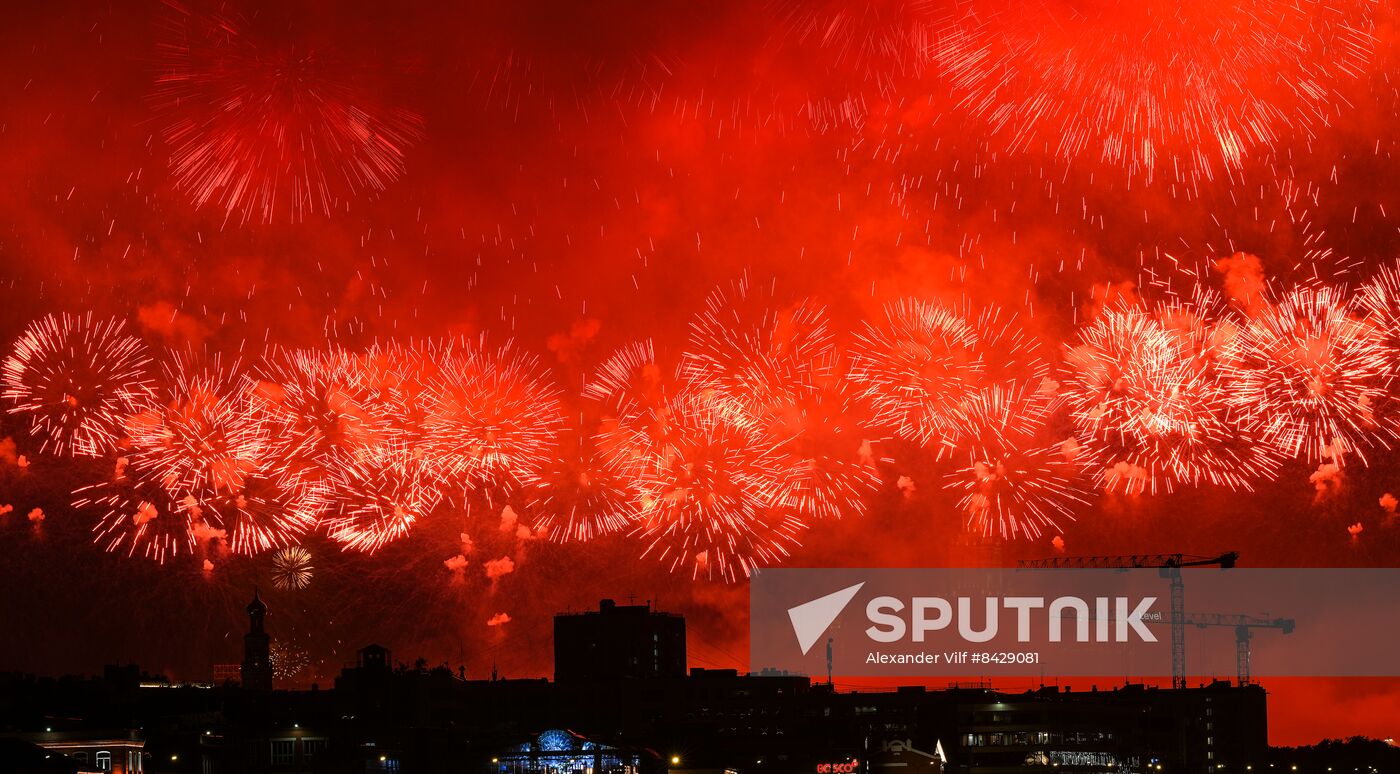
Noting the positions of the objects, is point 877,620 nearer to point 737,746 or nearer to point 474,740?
point 737,746

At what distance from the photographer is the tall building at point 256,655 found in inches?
5674

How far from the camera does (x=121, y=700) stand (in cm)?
13975

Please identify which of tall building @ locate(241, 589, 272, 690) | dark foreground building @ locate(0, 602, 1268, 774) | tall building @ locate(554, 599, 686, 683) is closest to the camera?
dark foreground building @ locate(0, 602, 1268, 774)

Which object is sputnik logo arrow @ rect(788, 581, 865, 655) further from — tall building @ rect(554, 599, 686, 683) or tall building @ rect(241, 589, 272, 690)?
tall building @ rect(241, 589, 272, 690)

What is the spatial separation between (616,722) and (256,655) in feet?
108

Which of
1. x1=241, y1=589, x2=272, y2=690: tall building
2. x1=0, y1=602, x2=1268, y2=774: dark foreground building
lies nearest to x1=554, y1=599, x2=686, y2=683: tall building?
x1=0, y1=602, x2=1268, y2=774: dark foreground building

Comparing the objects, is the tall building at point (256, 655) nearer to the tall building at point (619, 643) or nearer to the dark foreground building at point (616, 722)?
the dark foreground building at point (616, 722)

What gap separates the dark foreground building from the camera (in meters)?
112

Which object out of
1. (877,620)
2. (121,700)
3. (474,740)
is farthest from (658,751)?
(877,620)

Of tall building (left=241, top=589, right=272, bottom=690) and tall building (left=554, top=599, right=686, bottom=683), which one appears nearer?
tall building (left=241, top=589, right=272, bottom=690)

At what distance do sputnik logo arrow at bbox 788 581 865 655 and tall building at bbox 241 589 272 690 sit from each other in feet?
166

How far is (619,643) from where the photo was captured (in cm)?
18212

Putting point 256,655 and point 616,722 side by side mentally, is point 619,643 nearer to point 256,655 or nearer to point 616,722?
point 616,722

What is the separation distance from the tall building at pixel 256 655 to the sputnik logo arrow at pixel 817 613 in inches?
1987
